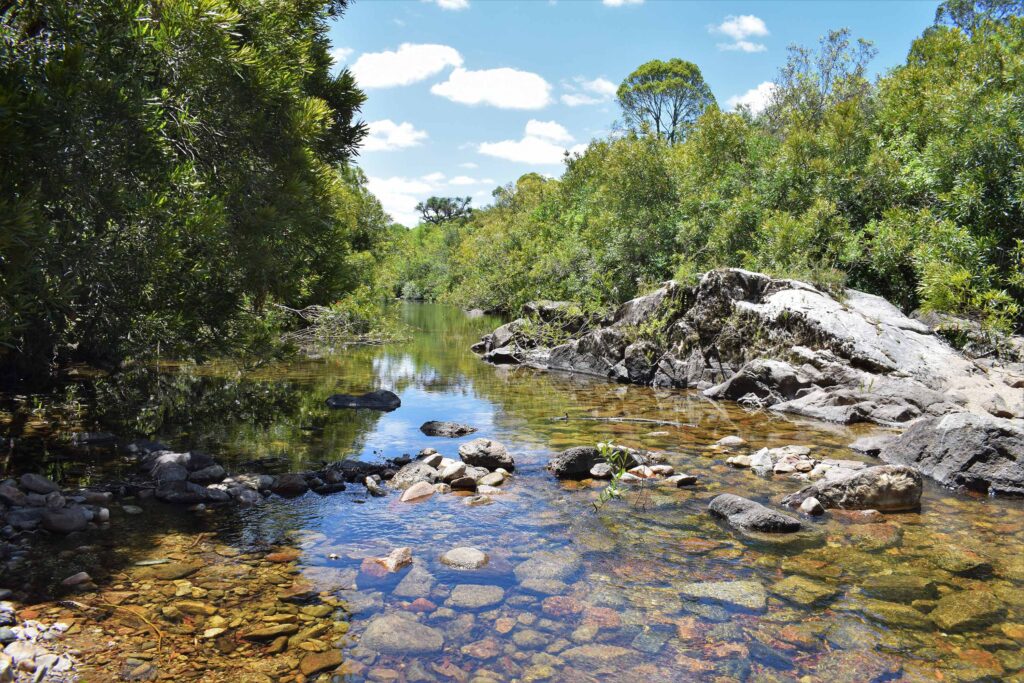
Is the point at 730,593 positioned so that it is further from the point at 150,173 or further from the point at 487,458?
the point at 150,173

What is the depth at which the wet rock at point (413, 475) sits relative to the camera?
9406 mm

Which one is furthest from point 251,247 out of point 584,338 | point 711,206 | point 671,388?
point 711,206

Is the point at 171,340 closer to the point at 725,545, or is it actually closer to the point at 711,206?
the point at 725,545

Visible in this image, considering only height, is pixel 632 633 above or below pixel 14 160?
below

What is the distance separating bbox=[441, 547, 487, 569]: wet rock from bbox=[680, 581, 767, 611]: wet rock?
78.2 inches

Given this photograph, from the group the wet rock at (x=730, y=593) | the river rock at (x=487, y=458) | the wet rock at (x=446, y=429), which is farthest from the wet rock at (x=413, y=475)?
the wet rock at (x=730, y=593)

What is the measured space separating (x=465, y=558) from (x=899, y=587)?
416cm

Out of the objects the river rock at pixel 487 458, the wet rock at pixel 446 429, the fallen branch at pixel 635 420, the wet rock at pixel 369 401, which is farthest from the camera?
the wet rock at pixel 369 401

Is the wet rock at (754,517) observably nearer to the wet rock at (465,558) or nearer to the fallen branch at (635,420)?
the wet rock at (465,558)

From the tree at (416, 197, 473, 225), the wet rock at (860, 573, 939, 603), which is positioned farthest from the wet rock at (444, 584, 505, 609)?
the tree at (416, 197, 473, 225)

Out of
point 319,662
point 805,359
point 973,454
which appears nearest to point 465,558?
point 319,662

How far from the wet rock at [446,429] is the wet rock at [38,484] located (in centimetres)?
642

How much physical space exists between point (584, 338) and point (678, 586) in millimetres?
18185

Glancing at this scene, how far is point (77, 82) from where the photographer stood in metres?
7.52
